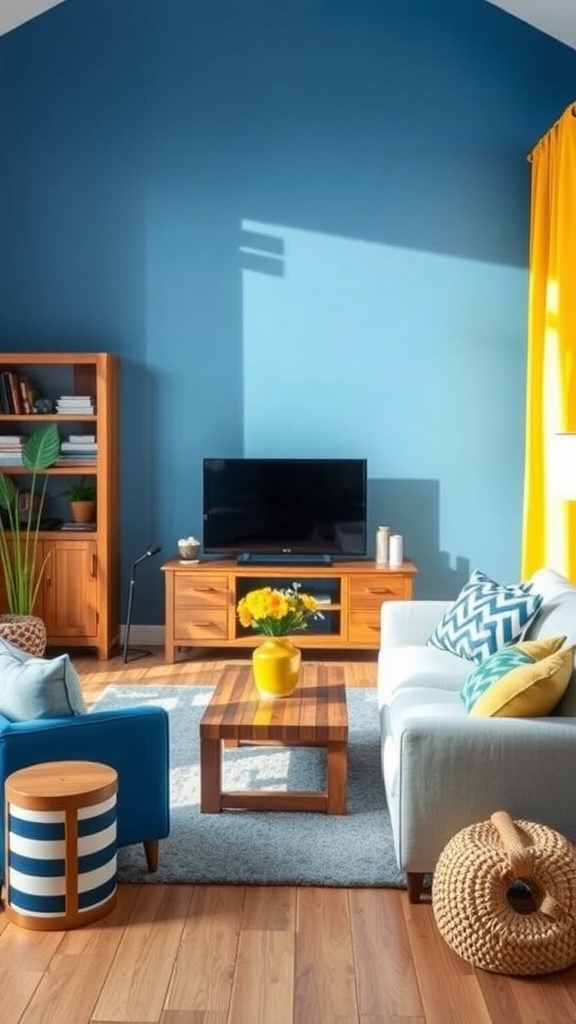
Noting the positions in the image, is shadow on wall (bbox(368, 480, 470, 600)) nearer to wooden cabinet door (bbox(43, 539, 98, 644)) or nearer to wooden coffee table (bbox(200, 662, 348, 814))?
wooden cabinet door (bbox(43, 539, 98, 644))

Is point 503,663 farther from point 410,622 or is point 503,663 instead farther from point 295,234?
point 295,234

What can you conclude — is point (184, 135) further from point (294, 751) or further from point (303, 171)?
point (294, 751)

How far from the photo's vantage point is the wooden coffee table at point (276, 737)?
3502 mm

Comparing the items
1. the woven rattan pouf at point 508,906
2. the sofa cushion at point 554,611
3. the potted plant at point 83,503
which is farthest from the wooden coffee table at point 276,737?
the potted plant at point 83,503

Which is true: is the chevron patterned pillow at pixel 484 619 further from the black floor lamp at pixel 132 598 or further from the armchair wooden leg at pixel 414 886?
the black floor lamp at pixel 132 598

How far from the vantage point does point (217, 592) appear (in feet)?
19.2

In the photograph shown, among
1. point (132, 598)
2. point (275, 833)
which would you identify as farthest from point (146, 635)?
point (275, 833)

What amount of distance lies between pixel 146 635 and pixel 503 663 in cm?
340

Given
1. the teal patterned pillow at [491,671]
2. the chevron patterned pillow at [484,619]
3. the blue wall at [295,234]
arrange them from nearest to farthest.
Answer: the teal patterned pillow at [491,671] < the chevron patterned pillow at [484,619] < the blue wall at [295,234]

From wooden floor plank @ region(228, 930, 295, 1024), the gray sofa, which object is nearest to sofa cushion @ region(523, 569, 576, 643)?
the gray sofa

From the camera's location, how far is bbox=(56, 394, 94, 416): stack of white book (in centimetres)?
593

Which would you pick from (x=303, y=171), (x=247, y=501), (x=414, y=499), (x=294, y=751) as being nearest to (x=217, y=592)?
(x=247, y=501)

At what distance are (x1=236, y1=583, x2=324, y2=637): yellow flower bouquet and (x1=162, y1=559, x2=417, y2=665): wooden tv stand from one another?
1793mm

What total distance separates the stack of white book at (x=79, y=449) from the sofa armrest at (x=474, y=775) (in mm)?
3469
